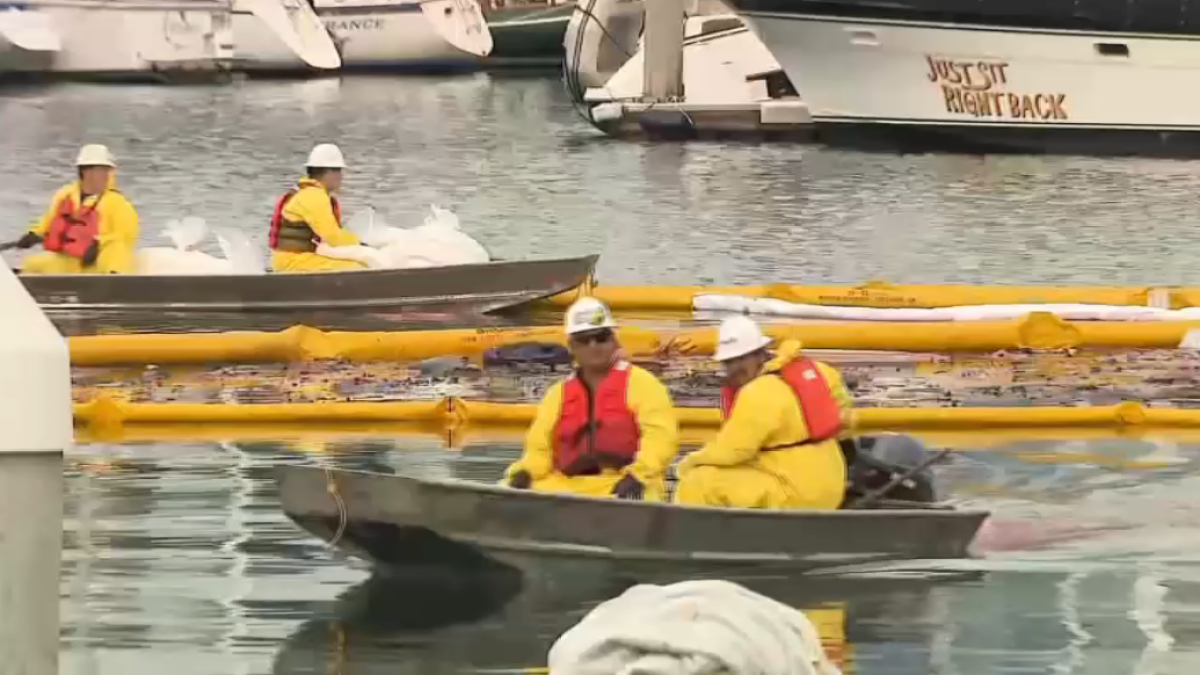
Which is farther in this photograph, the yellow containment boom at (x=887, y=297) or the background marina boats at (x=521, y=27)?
the background marina boats at (x=521, y=27)

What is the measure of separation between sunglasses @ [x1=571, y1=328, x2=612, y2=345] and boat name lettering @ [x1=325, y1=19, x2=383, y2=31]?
51114mm

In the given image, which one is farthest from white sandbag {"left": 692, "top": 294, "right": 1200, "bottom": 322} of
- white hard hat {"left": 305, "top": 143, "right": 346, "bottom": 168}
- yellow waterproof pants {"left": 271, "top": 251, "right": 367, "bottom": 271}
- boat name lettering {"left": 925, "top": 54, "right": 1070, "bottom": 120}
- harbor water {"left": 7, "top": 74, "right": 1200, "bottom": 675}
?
boat name lettering {"left": 925, "top": 54, "right": 1070, "bottom": 120}

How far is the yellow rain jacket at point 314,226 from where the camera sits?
18.0 meters

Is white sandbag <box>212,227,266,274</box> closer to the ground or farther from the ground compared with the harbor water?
farther from the ground

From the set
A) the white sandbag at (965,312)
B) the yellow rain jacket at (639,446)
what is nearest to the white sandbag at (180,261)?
the white sandbag at (965,312)

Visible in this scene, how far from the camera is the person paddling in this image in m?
17.7

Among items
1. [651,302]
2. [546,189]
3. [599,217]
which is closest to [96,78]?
[546,189]

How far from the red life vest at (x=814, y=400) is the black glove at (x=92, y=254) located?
8.82m

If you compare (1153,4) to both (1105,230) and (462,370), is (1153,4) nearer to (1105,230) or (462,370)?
(1105,230)

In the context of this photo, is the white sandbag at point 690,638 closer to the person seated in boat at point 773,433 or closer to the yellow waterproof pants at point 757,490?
the person seated in boat at point 773,433

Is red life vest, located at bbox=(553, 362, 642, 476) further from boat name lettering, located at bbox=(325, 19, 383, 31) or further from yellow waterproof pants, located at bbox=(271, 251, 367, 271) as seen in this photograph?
boat name lettering, located at bbox=(325, 19, 383, 31)

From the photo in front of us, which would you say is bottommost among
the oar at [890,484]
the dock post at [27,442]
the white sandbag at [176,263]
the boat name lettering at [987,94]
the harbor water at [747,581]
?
the harbor water at [747,581]

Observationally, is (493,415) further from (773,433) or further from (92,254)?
(92,254)

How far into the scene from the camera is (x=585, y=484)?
34.8 feet
